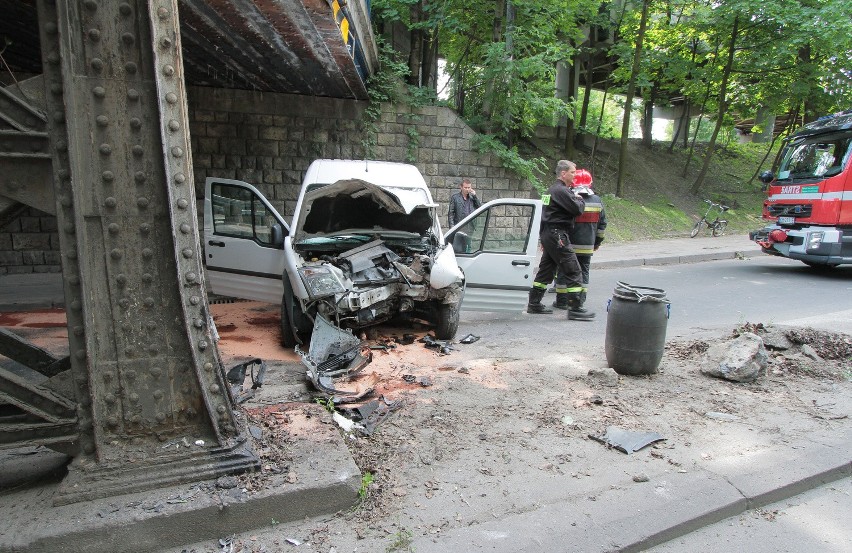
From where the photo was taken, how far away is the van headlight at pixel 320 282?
518cm

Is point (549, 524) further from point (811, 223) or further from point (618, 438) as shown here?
point (811, 223)

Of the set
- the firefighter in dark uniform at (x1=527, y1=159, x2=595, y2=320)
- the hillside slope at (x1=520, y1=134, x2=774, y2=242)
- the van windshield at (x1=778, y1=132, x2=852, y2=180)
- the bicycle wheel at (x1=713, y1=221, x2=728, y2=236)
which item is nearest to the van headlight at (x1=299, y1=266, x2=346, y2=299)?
the firefighter in dark uniform at (x1=527, y1=159, x2=595, y2=320)

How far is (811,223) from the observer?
1030 centimetres

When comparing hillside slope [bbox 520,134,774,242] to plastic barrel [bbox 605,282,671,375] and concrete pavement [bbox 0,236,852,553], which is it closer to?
plastic barrel [bbox 605,282,671,375]

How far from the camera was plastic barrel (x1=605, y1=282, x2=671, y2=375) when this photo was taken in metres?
4.61

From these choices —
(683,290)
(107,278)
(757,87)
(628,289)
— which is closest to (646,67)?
(757,87)

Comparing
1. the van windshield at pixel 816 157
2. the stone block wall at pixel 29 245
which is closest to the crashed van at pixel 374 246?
the stone block wall at pixel 29 245

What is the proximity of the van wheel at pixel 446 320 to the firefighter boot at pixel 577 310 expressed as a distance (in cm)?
196

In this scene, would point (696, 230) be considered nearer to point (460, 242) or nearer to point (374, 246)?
point (460, 242)

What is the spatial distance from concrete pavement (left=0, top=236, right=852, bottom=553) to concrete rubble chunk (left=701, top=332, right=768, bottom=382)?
4.08 feet

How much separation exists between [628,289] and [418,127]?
324 inches

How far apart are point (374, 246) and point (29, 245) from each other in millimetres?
7307

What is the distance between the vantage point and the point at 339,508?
2721mm

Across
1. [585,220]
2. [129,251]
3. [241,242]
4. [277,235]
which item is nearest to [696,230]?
[585,220]
